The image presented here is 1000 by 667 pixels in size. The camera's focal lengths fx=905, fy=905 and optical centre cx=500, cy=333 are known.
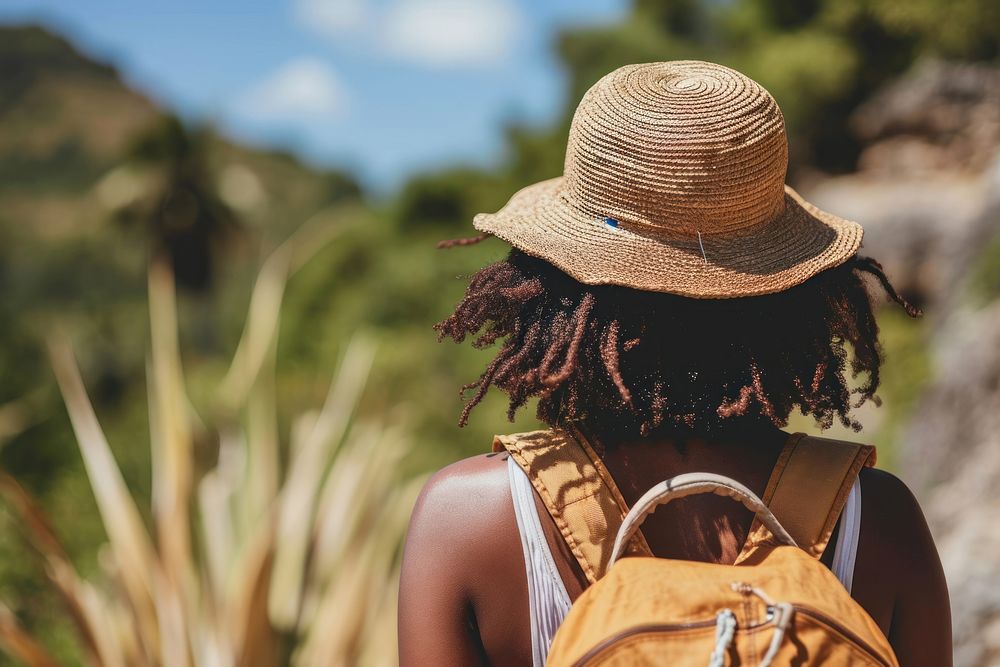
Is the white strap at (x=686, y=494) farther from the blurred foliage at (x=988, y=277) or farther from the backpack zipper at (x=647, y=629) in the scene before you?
the blurred foliage at (x=988, y=277)

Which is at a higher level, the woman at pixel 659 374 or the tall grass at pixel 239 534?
the woman at pixel 659 374

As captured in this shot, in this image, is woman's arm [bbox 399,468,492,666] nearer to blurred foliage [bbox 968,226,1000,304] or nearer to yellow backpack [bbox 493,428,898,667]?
yellow backpack [bbox 493,428,898,667]

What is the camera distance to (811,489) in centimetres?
121

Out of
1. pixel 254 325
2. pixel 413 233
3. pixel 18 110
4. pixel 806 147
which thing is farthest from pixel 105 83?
pixel 254 325

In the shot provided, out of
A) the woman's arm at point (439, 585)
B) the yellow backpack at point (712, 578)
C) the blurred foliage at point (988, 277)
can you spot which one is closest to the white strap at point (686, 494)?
the yellow backpack at point (712, 578)

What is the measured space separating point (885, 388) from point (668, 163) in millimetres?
7510

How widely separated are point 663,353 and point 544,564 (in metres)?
0.33

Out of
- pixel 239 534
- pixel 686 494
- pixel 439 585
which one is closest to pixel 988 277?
pixel 239 534

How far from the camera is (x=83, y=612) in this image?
2.72 meters

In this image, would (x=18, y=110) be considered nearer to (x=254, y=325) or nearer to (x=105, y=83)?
(x=105, y=83)

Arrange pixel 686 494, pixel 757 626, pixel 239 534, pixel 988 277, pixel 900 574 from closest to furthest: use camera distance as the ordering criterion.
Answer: pixel 757 626, pixel 686 494, pixel 900 574, pixel 239 534, pixel 988 277

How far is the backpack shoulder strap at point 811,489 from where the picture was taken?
46.6 inches

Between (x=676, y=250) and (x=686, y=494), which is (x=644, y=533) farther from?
(x=676, y=250)

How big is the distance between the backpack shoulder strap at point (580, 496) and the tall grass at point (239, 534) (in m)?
1.93
